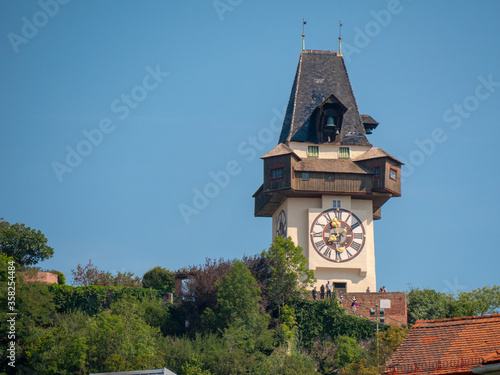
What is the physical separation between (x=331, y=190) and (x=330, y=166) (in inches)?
61.1

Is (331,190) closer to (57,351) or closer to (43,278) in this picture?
(43,278)

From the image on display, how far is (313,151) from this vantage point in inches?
2473

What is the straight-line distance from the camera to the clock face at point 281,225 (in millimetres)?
62169

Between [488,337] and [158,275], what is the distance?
149ft

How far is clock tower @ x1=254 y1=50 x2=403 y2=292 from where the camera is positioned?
60594 millimetres

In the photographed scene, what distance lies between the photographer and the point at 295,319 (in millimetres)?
57562

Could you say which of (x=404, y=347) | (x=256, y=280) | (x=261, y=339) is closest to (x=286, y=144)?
(x=256, y=280)

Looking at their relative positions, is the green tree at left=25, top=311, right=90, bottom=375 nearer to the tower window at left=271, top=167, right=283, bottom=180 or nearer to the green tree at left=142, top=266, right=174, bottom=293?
the tower window at left=271, top=167, right=283, bottom=180

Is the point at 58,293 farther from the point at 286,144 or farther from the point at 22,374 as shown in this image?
the point at 286,144

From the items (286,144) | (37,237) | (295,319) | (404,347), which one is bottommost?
(404,347)

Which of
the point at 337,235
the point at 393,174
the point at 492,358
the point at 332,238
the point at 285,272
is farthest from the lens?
the point at 393,174

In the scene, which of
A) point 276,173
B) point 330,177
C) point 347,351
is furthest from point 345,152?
point 347,351

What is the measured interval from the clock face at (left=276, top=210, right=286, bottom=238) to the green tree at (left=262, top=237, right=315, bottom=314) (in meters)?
3.01

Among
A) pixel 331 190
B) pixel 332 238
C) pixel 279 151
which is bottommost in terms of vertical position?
pixel 332 238
